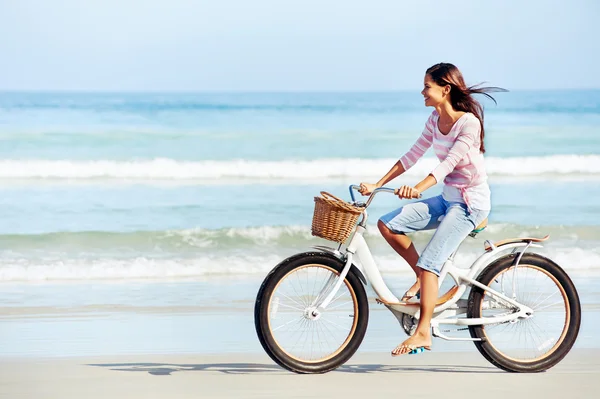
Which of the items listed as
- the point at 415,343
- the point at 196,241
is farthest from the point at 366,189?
the point at 196,241

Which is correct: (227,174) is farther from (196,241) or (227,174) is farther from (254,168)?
(196,241)

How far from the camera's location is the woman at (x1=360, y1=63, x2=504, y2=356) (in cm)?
526

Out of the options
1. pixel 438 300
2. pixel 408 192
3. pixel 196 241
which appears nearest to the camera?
pixel 408 192

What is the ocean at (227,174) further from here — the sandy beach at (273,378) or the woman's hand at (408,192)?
the woman's hand at (408,192)

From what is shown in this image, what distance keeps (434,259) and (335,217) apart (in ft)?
1.90

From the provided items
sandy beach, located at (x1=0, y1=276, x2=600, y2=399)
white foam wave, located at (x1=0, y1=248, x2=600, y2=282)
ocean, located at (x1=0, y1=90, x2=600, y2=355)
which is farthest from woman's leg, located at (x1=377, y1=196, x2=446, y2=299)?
white foam wave, located at (x1=0, y1=248, x2=600, y2=282)

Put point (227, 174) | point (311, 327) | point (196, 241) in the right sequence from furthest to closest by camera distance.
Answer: point (227, 174), point (196, 241), point (311, 327)

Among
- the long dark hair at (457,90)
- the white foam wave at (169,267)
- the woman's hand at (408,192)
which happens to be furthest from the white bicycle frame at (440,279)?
the white foam wave at (169,267)

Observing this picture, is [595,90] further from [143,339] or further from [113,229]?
[143,339]

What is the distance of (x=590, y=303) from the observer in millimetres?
8055

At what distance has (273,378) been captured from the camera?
543 cm

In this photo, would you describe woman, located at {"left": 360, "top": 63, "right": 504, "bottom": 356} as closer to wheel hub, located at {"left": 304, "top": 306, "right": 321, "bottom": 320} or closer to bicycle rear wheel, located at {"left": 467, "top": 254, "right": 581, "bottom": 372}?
bicycle rear wheel, located at {"left": 467, "top": 254, "right": 581, "bottom": 372}

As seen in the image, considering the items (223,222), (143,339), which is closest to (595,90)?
(223,222)

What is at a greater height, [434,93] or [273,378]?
[434,93]
